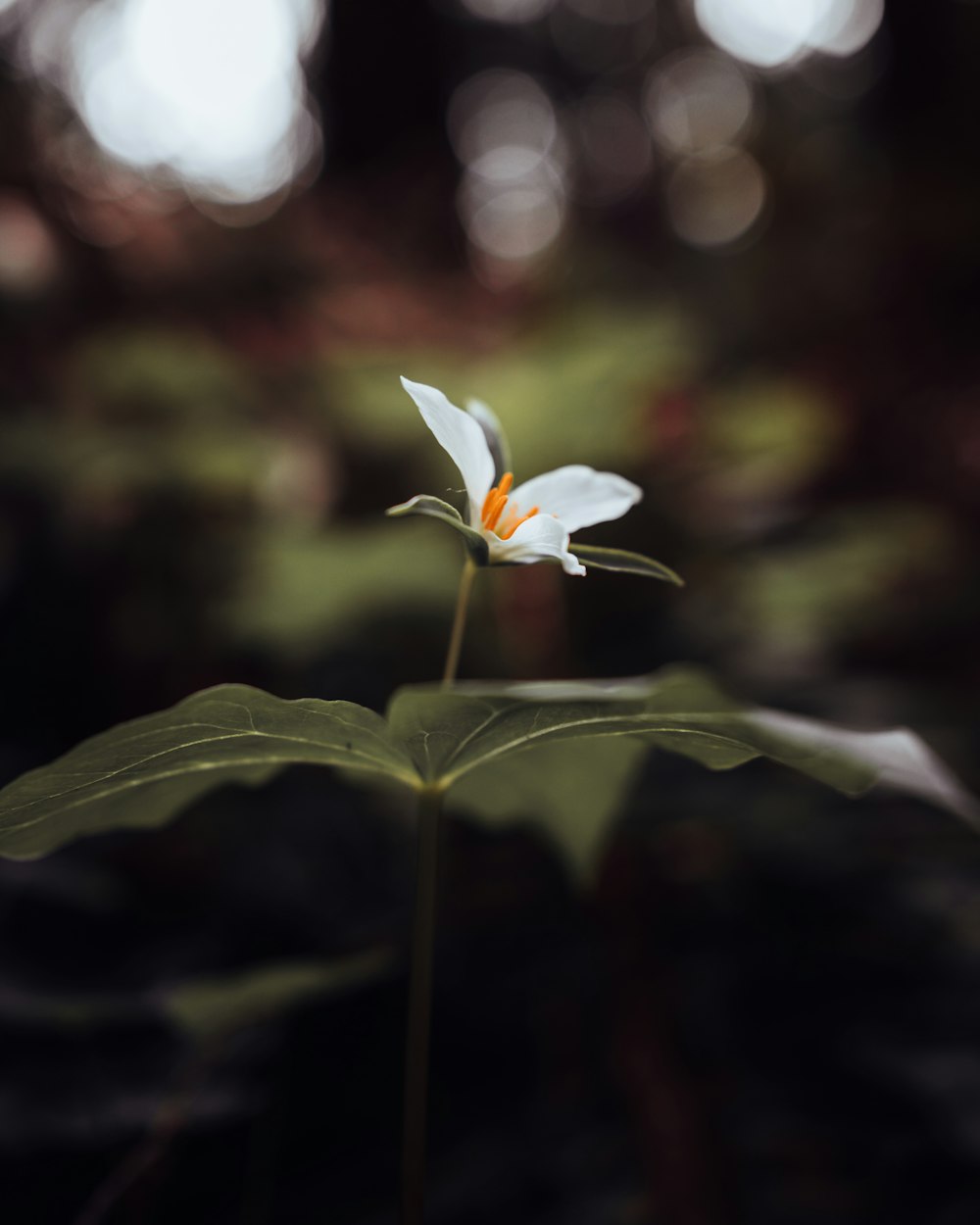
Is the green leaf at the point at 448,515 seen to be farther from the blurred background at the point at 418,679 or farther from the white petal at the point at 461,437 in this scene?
the blurred background at the point at 418,679

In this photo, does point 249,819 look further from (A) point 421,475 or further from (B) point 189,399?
(B) point 189,399

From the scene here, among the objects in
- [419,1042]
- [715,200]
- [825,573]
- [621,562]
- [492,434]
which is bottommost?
[419,1042]

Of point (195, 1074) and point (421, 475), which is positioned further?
point (421, 475)

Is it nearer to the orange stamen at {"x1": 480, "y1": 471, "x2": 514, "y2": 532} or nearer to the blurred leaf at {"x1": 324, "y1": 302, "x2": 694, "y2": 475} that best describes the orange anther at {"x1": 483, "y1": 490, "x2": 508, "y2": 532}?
the orange stamen at {"x1": 480, "y1": 471, "x2": 514, "y2": 532}

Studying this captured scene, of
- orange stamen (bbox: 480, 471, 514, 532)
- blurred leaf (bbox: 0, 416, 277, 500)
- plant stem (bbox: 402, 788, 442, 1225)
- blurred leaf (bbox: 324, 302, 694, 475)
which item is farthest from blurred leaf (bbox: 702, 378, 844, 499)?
plant stem (bbox: 402, 788, 442, 1225)

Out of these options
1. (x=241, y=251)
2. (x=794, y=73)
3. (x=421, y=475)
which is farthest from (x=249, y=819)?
(x=794, y=73)

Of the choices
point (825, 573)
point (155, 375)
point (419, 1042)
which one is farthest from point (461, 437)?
point (155, 375)

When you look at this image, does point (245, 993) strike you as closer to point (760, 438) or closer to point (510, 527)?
point (510, 527)

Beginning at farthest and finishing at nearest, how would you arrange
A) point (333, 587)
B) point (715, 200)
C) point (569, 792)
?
point (715, 200) → point (333, 587) → point (569, 792)
